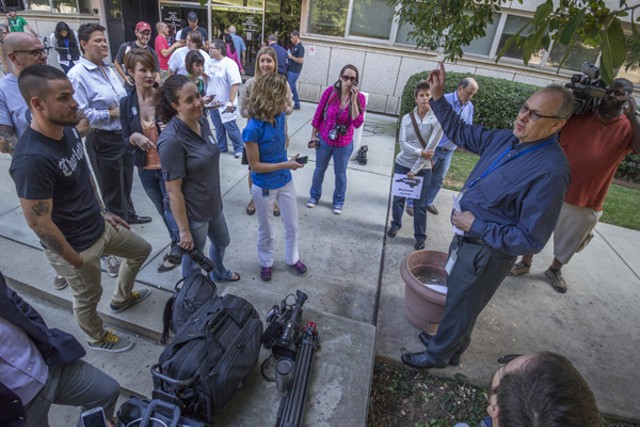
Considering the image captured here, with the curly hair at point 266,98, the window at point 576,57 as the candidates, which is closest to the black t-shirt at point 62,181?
the curly hair at point 266,98

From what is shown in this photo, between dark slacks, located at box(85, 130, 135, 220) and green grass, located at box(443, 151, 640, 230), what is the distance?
463cm

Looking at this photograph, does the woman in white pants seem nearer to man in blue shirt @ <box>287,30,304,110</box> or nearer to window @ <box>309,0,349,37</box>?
man in blue shirt @ <box>287,30,304,110</box>

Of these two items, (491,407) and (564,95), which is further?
(564,95)

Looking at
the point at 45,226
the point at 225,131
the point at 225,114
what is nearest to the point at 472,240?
the point at 45,226

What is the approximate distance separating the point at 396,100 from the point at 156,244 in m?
8.16

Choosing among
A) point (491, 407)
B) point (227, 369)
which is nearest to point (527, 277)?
point (491, 407)

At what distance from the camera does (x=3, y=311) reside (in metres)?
1.36

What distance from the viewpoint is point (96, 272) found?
2.33m

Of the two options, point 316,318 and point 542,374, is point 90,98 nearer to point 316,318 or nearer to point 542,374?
point 316,318

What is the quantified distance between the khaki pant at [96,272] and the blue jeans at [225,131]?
11.3 ft

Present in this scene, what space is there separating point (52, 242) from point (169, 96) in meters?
1.17

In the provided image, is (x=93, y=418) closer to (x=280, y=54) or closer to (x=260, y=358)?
(x=260, y=358)

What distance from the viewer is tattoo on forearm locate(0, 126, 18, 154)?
2.73m

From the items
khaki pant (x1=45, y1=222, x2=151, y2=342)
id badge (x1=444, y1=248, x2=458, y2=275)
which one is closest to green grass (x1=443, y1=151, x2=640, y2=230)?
id badge (x1=444, y1=248, x2=458, y2=275)
